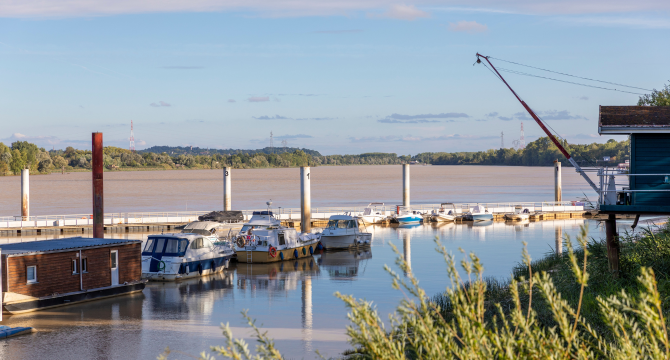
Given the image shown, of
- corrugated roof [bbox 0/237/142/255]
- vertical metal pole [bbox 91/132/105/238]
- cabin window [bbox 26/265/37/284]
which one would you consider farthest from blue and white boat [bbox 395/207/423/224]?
cabin window [bbox 26/265/37/284]

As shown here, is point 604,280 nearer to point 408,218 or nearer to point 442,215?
point 408,218

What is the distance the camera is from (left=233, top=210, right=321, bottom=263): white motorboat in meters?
36.2

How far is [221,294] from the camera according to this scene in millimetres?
27297

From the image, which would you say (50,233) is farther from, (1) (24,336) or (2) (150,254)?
(1) (24,336)

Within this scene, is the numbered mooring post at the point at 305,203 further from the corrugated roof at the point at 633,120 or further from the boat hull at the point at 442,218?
the corrugated roof at the point at 633,120

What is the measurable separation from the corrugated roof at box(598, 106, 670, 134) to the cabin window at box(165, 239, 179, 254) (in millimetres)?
19974

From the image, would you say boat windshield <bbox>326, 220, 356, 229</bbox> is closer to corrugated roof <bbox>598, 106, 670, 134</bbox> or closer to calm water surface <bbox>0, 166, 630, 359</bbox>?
calm water surface <bbox>0, 166, 630, 359</bbox>

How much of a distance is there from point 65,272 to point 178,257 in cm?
767

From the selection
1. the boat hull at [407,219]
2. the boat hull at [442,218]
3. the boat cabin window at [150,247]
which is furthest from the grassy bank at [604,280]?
the boat hull at [442,218]

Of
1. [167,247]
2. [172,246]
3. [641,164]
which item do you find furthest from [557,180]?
[641,164]

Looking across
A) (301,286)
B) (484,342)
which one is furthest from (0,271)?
(484,342)

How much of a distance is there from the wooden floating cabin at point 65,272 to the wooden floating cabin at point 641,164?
17.6 meters

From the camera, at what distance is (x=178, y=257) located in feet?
100

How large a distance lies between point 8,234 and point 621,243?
4240 centimetres
